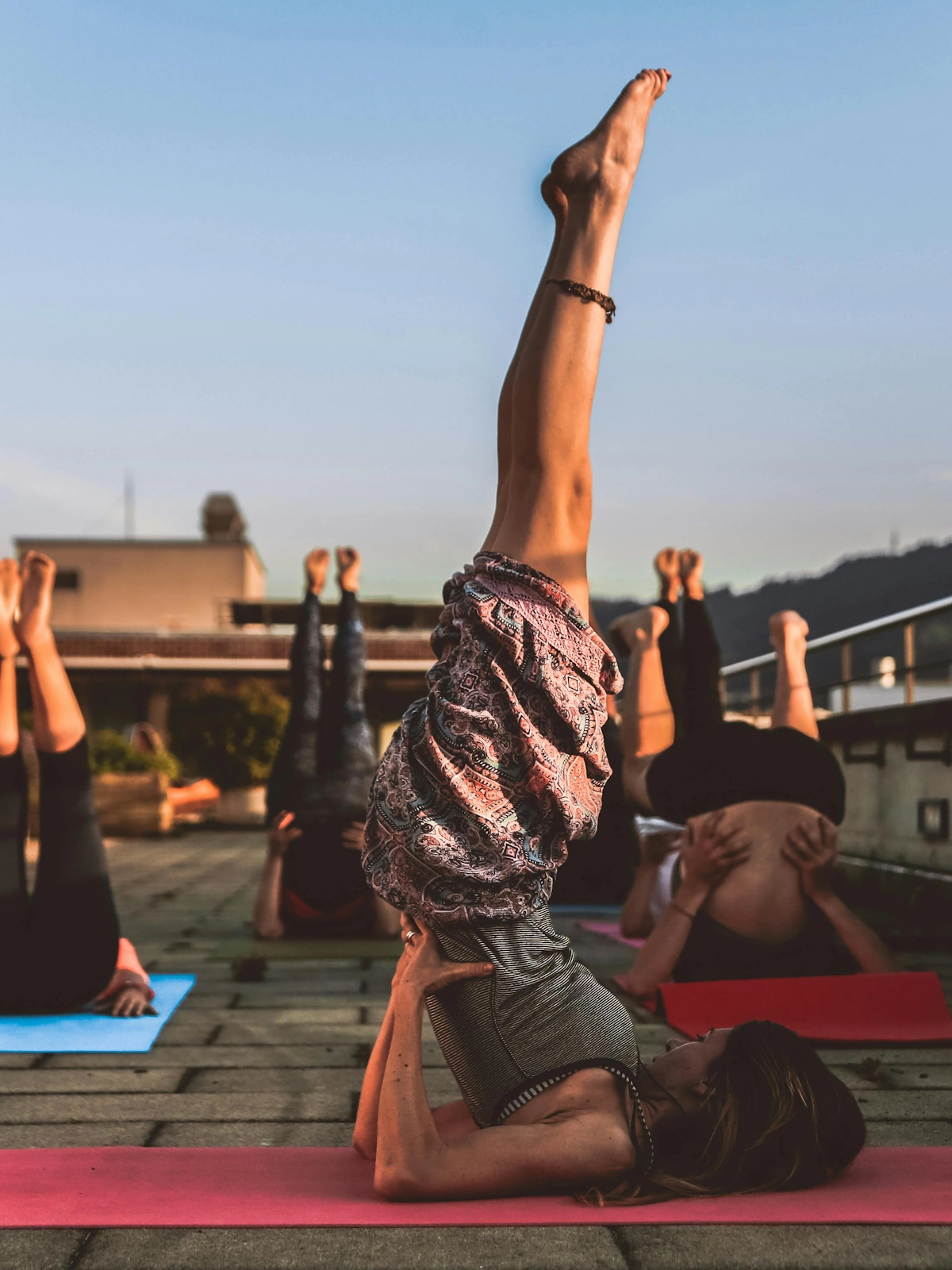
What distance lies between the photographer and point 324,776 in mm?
6645

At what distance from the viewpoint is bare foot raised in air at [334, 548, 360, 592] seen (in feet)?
21.9

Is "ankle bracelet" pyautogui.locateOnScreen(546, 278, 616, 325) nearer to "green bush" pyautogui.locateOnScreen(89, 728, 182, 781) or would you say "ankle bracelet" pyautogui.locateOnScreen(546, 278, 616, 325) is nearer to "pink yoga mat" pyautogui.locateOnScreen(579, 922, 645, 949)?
"pink yoga mat" pyautogui.locateOnScreen(579, 922, 645, 949)

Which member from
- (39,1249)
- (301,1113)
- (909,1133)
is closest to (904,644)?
(909,1133)

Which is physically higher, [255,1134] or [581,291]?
[581,291]

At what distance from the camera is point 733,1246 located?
77.6 inches

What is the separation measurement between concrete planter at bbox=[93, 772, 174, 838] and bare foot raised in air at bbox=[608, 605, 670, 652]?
10.5 metres

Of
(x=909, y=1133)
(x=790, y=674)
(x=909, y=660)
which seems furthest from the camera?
(x=909, y=660)

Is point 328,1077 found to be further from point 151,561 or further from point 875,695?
point 151,561

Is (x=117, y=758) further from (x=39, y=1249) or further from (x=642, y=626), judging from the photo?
(x=39, y=1249)

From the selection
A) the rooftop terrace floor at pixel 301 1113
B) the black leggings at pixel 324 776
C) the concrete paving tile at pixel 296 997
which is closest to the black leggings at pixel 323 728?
the black leggings at pixel 324 776

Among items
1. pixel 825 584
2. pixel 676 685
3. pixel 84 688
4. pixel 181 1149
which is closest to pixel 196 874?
pixel 676 685

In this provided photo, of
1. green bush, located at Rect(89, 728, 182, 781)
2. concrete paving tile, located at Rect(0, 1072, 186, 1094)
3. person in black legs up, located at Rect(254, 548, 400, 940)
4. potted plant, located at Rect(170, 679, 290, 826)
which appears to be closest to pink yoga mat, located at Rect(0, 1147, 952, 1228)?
concrete paving tile, located at Rect(0, 1072, 186, 1094)

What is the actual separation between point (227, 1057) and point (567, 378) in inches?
95.6

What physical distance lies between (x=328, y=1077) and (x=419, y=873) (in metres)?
1.45
